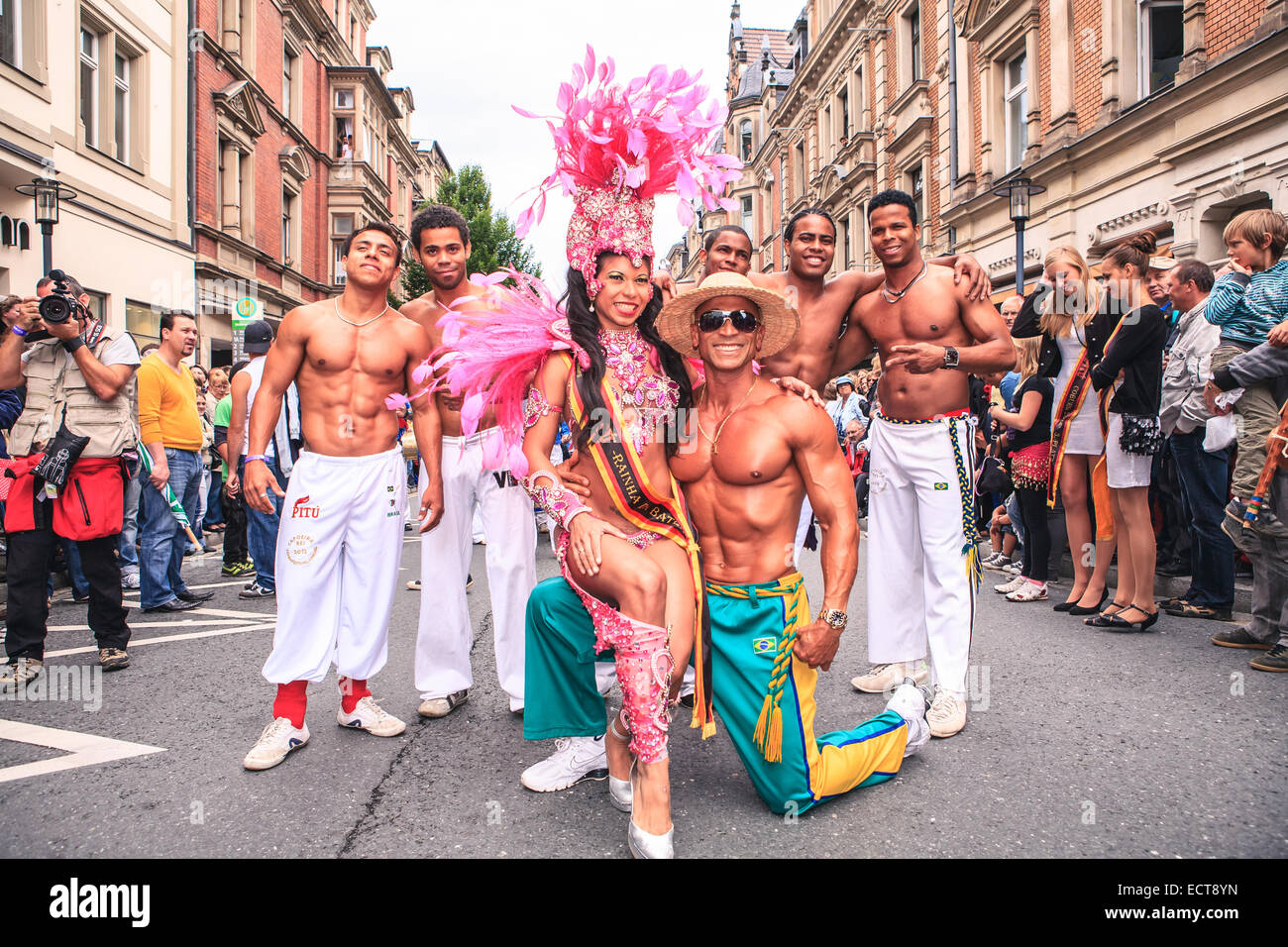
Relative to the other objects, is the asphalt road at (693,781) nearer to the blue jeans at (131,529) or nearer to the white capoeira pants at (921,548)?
the white capoeira pants at (921,548)

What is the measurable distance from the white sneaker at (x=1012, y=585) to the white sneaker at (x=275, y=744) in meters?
4.90

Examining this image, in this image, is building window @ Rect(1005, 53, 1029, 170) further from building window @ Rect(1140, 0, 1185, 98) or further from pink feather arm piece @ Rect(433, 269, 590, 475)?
pink feather arm piece @ Rect(433, 269, 590, 475)

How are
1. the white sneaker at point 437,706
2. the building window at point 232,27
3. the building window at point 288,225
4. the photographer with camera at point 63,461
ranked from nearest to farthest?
the white sneaker at point 437,706, the photographer with camera at point 63,461, the building window at point 232,27, the building window at point 288,225

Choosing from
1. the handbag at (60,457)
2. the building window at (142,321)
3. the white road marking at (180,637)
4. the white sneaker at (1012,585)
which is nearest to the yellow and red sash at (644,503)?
the handbag at (60,457)

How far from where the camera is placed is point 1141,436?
4895 millimetres

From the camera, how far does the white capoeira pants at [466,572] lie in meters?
3.65

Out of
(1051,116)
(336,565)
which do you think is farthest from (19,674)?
(1051,116)

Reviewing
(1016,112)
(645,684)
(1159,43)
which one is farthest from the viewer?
(1016,112)

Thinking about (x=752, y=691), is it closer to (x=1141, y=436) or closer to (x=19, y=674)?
(x=1141, y=436)

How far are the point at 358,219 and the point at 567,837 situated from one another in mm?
32386

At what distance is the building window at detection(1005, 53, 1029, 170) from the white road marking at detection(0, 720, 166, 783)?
696 inches

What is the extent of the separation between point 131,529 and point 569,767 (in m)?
5.53

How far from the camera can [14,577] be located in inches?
168
